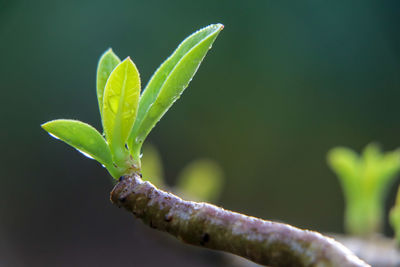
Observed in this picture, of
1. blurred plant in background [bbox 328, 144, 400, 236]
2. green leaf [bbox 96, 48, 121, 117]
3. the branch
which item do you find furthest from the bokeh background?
the branch

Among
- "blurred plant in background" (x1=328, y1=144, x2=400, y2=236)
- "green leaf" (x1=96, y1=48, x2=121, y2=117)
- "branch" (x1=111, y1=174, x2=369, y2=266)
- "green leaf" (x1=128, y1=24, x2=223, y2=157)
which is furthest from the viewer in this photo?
"blurred plant in background" (x1=328, y1=144, x2=400, y2=236)

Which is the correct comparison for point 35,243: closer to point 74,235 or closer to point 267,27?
point 74,235

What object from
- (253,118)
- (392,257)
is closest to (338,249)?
(392,257)

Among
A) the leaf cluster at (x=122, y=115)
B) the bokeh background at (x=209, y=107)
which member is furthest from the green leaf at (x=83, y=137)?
the bokeh background at (x=209, y=107)

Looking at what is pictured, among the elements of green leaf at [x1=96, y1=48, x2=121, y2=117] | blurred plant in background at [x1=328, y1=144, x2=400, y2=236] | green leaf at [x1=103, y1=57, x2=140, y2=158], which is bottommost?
green leaf at [x1=103, y1=57, x2=140, y2=158]

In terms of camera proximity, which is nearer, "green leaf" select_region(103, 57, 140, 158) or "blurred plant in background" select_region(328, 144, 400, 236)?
"green leaf" select_region(103, 57, 140, 158)

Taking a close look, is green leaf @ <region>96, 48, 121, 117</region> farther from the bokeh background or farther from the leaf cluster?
the bokeh background

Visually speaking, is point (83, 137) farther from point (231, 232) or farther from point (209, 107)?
point (209, 107)
